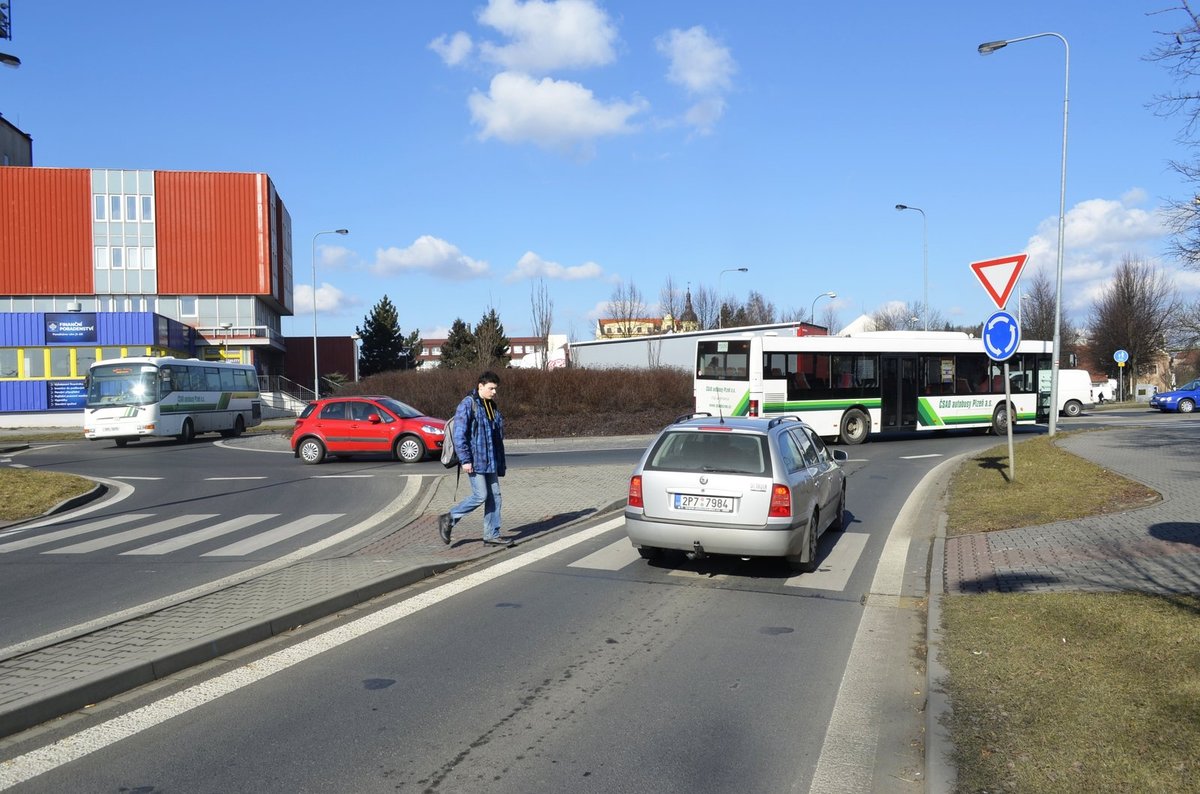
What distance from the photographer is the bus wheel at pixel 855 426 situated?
26031 millimetres

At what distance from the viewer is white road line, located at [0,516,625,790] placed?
172 inches

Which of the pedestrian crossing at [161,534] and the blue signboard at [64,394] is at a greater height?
the blue signboard at [64,394]

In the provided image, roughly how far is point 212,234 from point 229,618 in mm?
63649

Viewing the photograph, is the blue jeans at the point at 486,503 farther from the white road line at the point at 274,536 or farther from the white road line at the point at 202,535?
the white road line at the point at 202,535

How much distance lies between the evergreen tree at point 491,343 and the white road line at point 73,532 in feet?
112

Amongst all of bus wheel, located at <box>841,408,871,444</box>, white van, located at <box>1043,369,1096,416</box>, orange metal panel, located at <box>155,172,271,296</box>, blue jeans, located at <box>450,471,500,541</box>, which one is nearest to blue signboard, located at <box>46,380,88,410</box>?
orange metal panel, located at <box>155,172,271,296</box>

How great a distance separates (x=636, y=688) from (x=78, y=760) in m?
2.87

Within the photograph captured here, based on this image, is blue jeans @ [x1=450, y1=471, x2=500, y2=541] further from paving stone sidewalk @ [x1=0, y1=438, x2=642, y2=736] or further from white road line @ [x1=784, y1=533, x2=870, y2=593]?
white road line @ [x1=784, y1=533, x2=870, y2=593]

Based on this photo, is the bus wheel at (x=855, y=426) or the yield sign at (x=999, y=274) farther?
the bus wheel at (x=855, y=426)

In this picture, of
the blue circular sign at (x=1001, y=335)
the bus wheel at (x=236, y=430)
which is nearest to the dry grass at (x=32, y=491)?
the blue circular sign at (x=1001, y=335)

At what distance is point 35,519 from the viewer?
1416 centimetres

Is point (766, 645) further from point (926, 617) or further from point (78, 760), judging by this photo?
point (78, 760)

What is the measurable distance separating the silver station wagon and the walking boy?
5.69 ft

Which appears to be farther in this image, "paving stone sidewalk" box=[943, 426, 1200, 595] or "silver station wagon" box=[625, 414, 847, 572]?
"silver station wagon" box=[625, 414, 847, 572]
